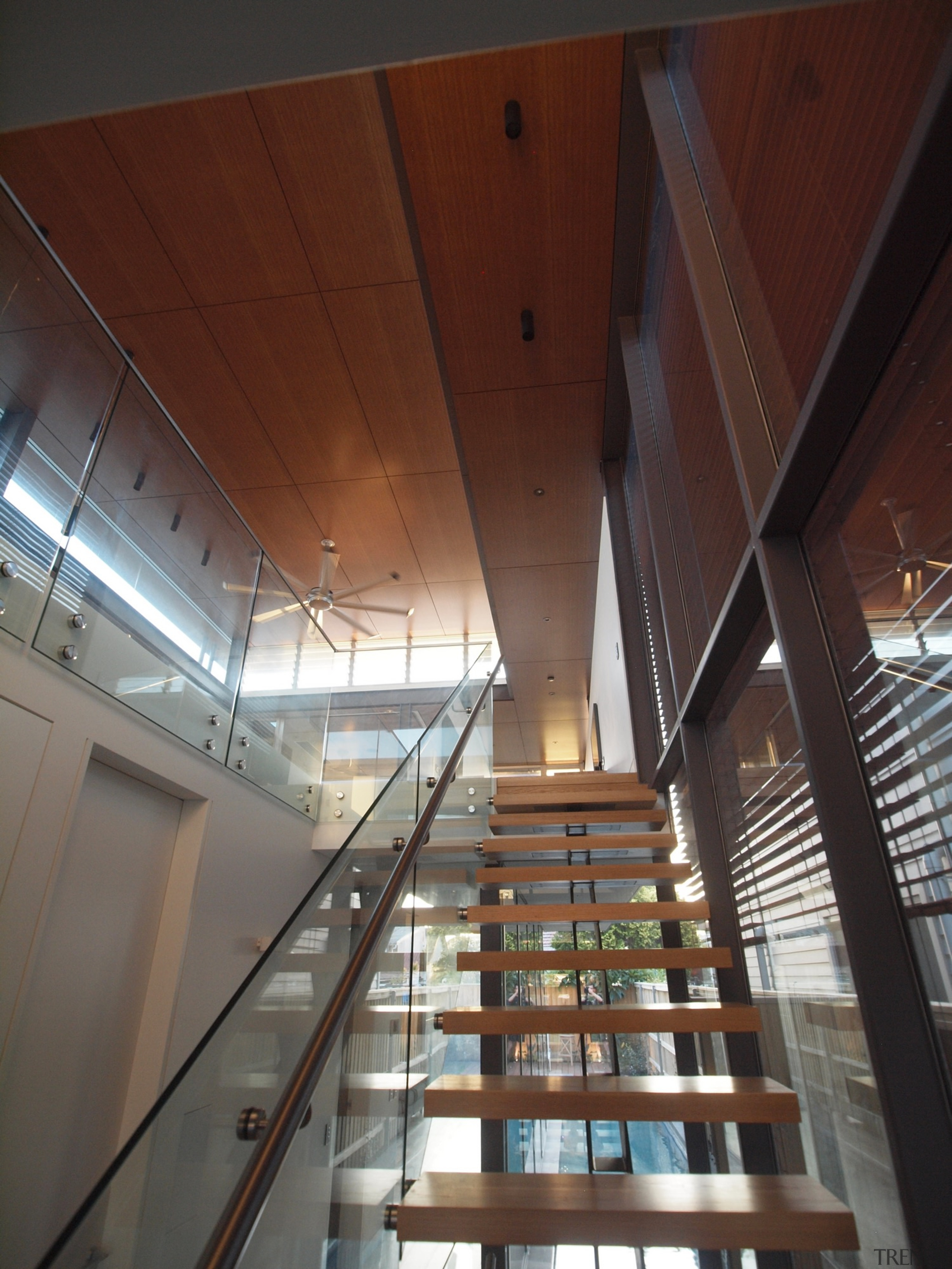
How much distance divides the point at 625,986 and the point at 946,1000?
9.37 ft

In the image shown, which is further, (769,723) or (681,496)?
(681,496)

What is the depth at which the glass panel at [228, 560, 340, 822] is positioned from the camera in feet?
13.4

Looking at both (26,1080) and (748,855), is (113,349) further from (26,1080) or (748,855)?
(748,855)

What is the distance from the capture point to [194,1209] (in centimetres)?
104

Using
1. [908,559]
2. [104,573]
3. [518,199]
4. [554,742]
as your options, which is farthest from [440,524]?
[554,742]

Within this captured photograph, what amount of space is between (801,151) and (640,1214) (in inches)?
101

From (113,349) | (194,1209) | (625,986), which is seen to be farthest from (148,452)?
(625,986)

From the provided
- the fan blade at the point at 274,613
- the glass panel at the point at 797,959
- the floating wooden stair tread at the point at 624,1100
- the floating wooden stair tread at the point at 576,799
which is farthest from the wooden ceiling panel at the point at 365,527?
the floating wooden stair tread at the point at 624,1100

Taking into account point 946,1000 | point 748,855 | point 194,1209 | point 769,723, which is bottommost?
point 194,1209

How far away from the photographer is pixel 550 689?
34.2 feet

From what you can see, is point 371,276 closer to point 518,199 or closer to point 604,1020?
point 518,199

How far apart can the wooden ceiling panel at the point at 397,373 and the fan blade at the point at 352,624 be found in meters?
2.02

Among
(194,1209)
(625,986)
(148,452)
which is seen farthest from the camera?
(625,986)

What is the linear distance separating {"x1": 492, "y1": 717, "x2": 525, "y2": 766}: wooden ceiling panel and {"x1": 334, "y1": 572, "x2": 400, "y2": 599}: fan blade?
3699 mm
